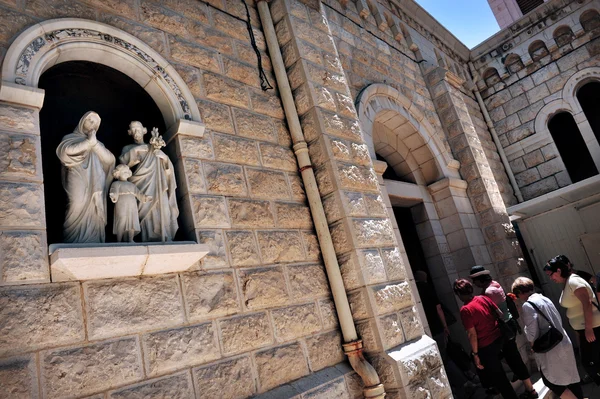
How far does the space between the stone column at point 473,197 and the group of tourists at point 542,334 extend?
2.18 m

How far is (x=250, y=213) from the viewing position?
3428mm

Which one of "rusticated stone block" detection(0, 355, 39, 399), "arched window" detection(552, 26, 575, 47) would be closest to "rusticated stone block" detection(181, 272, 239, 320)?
"rusticated stone block" detection(0, 355, 39, 399)

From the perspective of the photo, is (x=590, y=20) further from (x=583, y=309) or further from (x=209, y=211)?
(x=209, y=211)

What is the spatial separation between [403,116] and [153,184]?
4.88 meters

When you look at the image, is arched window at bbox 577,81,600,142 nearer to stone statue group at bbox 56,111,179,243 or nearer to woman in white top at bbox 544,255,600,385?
woman in white top at bbox 544,255,600,385

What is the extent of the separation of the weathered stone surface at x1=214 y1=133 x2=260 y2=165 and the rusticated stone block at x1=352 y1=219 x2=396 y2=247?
1147 mm

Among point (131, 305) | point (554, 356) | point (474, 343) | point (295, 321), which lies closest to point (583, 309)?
point (554, 356)

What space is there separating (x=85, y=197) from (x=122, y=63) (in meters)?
1.25

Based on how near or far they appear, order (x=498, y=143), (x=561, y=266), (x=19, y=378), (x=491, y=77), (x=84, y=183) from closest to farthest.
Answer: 1. (x=19, y=378)
2. (x=84, y=183)
3. (x=561, y=266)
4. (x=498, y=143)
5. (x=491, y=77)

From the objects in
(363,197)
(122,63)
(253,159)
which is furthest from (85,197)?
(363,197)

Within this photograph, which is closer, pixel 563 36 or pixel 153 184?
pixel 153 184

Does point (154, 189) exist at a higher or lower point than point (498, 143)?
lower

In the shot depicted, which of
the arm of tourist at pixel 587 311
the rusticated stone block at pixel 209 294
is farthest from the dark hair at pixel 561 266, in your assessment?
the rusticated stone block at pixel 209 294

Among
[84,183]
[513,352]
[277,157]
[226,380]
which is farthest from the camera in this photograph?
[513,352]
